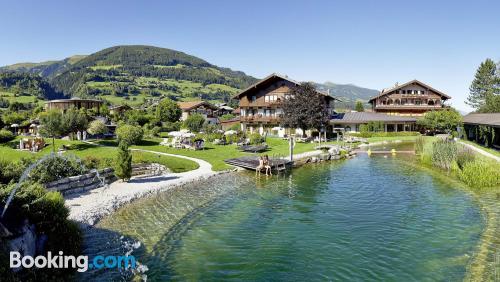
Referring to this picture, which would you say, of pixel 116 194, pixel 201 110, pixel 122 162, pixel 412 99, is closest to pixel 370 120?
pixel 412 99

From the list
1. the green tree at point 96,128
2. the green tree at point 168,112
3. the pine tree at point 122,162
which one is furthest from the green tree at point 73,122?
the green tree at point 168,112

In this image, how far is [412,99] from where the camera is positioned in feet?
247

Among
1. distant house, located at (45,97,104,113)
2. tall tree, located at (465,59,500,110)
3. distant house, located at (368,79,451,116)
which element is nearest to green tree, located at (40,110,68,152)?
distant house, located at (45,97,104,113)

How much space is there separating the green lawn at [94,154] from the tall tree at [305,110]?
2316 centimetres

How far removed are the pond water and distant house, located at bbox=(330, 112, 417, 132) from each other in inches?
1542

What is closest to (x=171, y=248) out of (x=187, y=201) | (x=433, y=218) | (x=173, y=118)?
(x=187, y=201)

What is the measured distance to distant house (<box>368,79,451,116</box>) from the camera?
74688 mm

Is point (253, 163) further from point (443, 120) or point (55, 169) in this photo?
point (443, 120)

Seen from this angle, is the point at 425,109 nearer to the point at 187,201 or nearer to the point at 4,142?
the point at 187,201

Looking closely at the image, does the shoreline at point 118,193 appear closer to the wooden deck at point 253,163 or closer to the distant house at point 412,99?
the wooden deck at point 253,163

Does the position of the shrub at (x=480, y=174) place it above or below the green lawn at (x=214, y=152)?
below

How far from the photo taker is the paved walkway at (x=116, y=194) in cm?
1622

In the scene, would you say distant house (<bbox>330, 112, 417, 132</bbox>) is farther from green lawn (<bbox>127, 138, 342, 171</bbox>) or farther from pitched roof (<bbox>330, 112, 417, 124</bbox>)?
green lawn (<bbox>127, 138, 342, 171</bbox>)

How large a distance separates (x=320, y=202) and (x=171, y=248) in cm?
985
